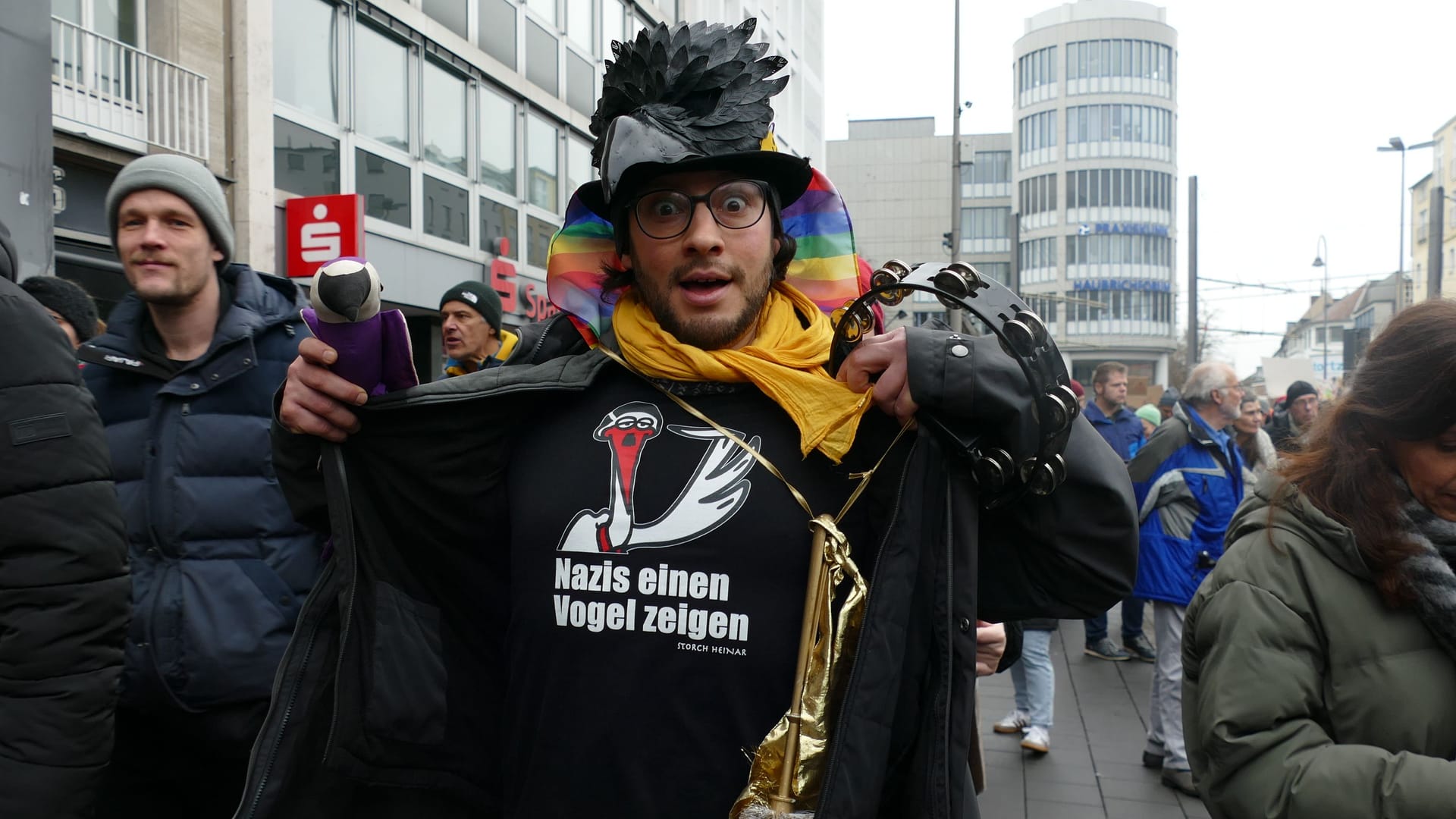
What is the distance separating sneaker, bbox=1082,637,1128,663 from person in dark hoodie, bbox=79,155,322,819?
21.5 feet

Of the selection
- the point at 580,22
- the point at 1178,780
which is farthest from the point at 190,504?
the point at 580,22

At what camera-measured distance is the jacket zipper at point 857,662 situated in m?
1.54

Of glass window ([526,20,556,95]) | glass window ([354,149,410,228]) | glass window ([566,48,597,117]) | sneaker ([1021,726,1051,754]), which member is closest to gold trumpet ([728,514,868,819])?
sneaker ([1021,726,1051,754])

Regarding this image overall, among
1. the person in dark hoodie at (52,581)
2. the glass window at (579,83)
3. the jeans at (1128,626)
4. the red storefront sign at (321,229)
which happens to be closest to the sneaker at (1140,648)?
the jeans at (1128,626)

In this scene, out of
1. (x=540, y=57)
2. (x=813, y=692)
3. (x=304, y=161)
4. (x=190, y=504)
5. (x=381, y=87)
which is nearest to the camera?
(x=813, y=692)

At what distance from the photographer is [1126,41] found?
68.9m

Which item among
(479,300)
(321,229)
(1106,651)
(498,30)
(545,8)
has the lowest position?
(1106,651)

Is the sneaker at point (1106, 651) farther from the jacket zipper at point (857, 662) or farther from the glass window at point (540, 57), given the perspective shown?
the glass window at point (540, 57)

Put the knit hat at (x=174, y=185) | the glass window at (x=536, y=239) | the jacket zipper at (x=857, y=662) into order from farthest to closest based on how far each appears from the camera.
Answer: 1. the glass window at (x=536, y=239)
2. the knit hat at (x=174, y=185)
3. the jacket zipper at (x=857, y=662)

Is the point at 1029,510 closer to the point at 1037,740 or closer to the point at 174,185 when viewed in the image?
the point at 174,185

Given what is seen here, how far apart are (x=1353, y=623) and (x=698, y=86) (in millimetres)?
1530

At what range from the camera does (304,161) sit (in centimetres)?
1138

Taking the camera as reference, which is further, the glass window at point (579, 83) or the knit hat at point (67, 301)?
the glass window at point (579, 83)

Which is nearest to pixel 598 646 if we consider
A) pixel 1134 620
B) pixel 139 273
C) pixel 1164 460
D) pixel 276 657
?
pixel 276 657
